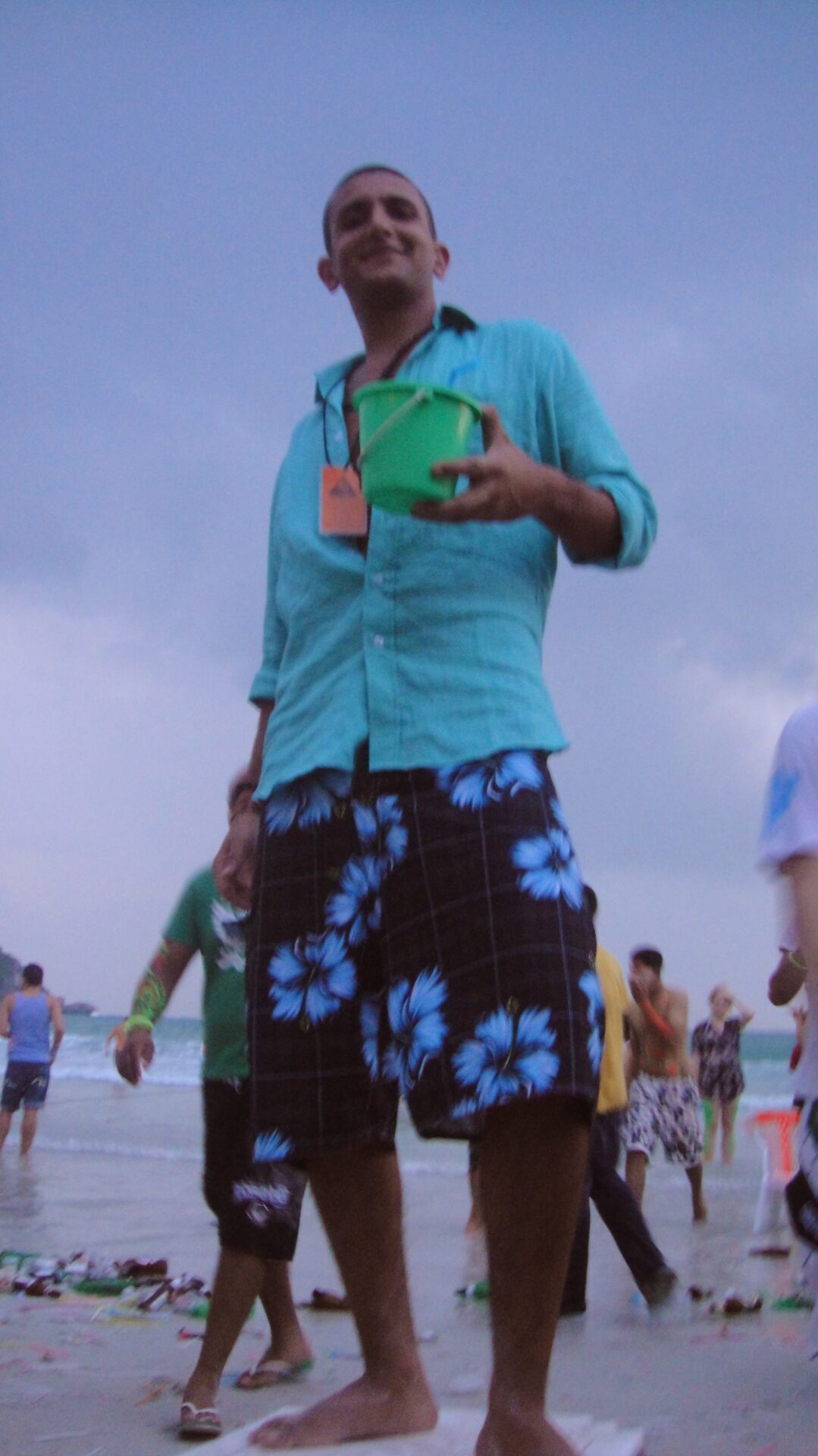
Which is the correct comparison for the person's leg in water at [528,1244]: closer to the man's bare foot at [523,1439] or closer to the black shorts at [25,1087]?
the man's bare foot at [523,1439]

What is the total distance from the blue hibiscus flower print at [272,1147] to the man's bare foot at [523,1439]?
54 cm

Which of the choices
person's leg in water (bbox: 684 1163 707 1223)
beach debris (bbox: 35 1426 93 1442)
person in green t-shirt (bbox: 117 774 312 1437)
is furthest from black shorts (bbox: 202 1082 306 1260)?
person's leg in water (bbox: 684 1163 707 1223)

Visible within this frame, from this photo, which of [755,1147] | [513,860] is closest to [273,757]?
[513,860]

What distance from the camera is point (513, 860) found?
2.14 meters

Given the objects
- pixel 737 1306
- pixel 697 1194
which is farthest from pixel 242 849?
pixel 697 1194

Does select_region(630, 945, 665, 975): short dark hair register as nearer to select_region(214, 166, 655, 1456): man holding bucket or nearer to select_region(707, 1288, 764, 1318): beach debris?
select_region(707, 1288, 764, 1318): beach debris

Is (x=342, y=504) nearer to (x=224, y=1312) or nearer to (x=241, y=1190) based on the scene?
(x=241, y=1190)

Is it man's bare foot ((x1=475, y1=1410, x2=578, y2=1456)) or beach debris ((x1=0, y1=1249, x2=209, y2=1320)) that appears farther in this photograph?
beach debris ((x1=0, y1=1249, x2=209, y2=1320))

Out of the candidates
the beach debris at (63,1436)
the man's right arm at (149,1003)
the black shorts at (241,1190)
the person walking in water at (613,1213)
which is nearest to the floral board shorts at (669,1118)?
the person walking in water at (613,1213)

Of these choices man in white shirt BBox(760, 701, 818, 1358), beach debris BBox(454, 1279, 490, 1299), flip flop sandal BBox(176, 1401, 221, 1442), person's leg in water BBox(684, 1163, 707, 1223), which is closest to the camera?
man in white shirt BBox(760, 701, 818, 1358)

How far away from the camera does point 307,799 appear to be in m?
2.42

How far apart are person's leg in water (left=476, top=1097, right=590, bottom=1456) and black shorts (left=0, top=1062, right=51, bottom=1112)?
10.9 m

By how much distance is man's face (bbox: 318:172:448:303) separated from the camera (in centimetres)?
259

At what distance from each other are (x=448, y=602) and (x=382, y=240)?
78 centimetres
